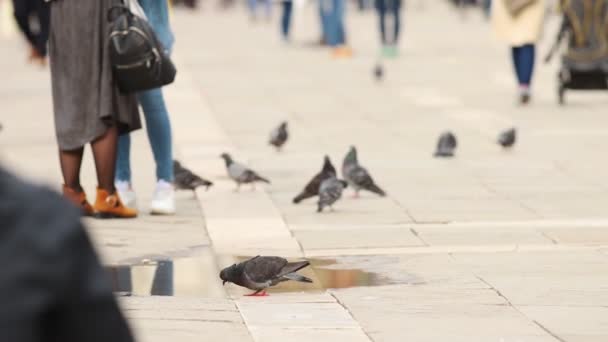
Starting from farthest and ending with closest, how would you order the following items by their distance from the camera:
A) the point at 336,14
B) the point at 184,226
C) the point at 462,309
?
the point at 336,14 → the point at 184,226 → the point at 462,309

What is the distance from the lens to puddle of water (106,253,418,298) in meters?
6.56

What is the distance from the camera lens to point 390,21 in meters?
22.4

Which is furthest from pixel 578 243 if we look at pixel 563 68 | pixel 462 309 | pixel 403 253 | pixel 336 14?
pixel 336 14

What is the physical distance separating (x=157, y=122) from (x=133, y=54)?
0.72 meters

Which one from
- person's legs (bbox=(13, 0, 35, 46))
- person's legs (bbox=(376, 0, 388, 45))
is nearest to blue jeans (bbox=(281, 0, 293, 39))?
person's legs (bbox=(376, 0, 388, 45))

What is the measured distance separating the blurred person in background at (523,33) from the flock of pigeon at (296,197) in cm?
449

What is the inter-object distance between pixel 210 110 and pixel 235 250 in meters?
8.70

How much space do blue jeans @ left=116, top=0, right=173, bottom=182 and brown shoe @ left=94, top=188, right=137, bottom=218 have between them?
285 millimetres

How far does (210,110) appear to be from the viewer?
53.6 ft

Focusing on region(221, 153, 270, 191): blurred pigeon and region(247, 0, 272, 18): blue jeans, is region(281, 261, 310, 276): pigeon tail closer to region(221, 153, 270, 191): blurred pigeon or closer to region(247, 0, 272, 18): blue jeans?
region(221, 153, 270, 191): blurred pigeon

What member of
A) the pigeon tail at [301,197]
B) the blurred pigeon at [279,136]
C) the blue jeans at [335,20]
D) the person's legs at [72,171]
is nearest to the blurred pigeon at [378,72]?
the blue jeans at [335,20]

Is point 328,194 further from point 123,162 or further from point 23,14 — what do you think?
point 23,14

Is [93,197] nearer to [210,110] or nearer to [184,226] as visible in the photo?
[184,226]

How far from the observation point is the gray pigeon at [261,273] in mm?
6363
